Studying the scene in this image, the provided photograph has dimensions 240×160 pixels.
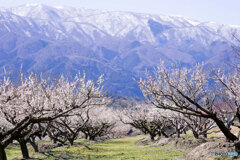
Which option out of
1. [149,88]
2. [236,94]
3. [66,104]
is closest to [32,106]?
[66,104]

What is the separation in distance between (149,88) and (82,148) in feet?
71.6

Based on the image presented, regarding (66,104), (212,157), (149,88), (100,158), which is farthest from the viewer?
(100,158)

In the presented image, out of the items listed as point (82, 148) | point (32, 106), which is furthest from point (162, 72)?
point (82, 148)

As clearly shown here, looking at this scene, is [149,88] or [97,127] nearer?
[149,88]

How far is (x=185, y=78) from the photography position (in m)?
20.4

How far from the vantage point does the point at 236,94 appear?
1973 cm

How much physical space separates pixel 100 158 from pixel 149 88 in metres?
14.8

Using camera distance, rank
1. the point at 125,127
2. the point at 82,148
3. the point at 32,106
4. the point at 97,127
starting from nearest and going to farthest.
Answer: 1. the point at 32,106
2. the point at 82,148
3. the point at 97,127
4. the point at 125,127

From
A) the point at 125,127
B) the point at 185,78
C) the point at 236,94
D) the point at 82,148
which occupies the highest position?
the point at 185,78

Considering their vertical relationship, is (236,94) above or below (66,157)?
above

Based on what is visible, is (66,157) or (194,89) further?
(66,157)

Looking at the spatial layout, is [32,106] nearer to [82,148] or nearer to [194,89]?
[194,89]

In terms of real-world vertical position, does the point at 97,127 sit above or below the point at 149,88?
below

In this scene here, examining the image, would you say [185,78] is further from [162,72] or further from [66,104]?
[66,104]
